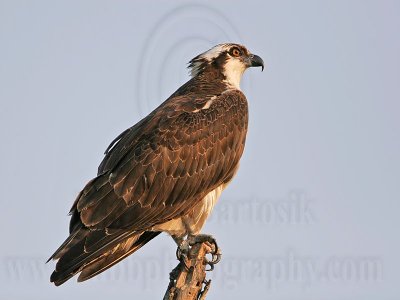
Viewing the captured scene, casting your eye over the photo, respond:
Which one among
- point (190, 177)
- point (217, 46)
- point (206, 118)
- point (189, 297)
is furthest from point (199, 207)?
point (217, 46)

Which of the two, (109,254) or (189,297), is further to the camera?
(109,254)

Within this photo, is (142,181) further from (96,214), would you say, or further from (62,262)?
(62,262)

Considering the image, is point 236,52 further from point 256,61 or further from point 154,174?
point 154,174

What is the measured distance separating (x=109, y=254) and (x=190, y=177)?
1.55 meters

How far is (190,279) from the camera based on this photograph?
10195 mm

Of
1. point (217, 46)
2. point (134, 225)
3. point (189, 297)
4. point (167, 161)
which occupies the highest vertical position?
point (217, 46)

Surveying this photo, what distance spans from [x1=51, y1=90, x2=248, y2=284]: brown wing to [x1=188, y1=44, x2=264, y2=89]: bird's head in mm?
1026

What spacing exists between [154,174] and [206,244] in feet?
4.01

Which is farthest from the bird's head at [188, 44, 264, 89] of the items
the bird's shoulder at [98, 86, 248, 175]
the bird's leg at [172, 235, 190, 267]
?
the bird's leg at [172, 235, 190, 267]

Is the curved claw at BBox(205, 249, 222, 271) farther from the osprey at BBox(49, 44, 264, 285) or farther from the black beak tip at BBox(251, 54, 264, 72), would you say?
the black beak tip at BBox(251, 54, 264, 72)

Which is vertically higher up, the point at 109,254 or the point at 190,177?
the point at 190,177

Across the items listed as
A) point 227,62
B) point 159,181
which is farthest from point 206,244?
point 227,62

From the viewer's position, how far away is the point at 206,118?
1209cm

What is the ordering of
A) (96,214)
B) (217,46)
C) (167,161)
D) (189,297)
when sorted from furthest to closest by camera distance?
(217,46), (167,161), (96,214), (189,297)
